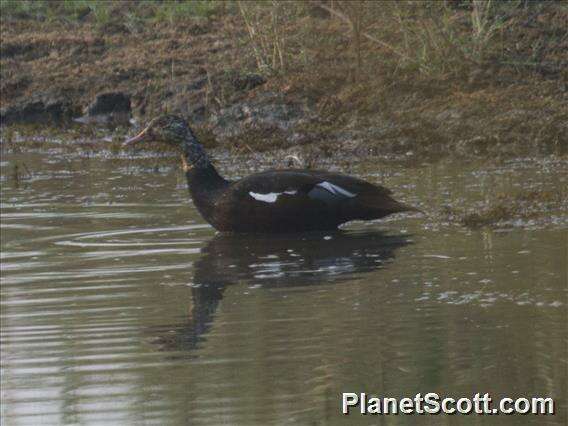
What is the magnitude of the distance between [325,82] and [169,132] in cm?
449

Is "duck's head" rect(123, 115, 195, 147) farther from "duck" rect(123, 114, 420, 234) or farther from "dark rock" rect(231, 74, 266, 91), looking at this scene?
"dark rock" rect(231, 74, 266, 91)

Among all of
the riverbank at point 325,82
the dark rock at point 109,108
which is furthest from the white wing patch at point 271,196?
the dark rock at point 109,108

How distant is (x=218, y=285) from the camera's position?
9.27 meters

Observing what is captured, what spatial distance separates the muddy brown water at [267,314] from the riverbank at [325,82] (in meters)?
2.46

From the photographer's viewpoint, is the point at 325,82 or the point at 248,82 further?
the point at 248,82

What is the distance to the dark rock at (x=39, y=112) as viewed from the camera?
1823 centimetres

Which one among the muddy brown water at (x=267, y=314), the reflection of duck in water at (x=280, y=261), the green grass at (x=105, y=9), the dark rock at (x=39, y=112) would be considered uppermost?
the green grass at (x=105, y=9)

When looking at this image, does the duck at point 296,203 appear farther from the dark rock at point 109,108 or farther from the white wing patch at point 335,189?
the dark rock at point 109,108

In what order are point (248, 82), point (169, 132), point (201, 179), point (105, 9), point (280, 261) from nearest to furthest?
point (280, 261)
point (201, 179)
point (169, 132)
point (248, 82)
point (105, 9)

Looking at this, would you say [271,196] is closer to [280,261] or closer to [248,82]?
[280,261]

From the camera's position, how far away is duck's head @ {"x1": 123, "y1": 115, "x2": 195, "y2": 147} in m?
12.3

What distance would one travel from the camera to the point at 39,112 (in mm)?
18297

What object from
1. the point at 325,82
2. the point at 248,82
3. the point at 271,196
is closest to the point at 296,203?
the point at 271,196

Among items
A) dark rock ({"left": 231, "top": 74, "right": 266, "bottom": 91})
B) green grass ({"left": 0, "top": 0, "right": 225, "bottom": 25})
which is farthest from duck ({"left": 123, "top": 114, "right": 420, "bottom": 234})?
green grass ({"left": 0, "top": 0, "right": 225, "bottom": 25})
